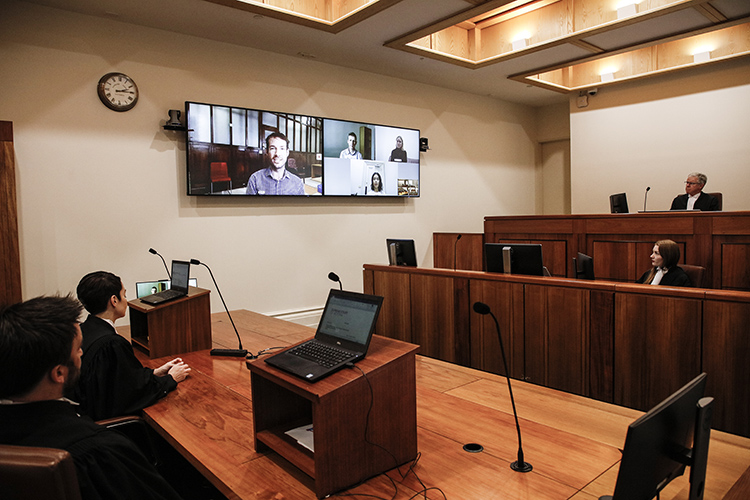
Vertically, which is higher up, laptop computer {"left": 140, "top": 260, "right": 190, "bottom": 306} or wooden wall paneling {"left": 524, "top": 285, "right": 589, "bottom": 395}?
laptop computer {"left": 140, "top": 260, "right": 190, "bottom": 306}

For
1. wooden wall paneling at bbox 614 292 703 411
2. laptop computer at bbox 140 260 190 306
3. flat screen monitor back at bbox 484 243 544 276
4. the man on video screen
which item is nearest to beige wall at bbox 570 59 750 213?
flat screen monitor back at bbox 484 243 544 276

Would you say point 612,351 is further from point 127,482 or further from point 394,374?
point 127,482

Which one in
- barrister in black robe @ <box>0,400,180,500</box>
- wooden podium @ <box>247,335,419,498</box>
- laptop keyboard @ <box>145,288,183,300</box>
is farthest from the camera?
laptop keyboard @ <box>145,288,183,300</box>

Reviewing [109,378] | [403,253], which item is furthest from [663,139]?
[109,378]

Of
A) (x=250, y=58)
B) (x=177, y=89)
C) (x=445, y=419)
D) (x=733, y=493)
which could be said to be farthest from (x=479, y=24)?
(x=733, y=493)

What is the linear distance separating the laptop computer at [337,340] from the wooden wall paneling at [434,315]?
2.24 metres

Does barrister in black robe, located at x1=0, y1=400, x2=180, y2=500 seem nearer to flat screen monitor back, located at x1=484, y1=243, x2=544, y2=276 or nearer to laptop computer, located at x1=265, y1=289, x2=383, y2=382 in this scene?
laptop computer, located at x1=265, y1=289, x2=383, y2=382

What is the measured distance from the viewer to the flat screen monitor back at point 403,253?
182 inches

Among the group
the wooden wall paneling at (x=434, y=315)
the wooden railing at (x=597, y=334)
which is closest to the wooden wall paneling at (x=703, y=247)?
the wooden railing at (x=597, y=334)

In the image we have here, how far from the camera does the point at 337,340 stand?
1636 mm

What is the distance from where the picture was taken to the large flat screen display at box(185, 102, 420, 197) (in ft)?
15.9

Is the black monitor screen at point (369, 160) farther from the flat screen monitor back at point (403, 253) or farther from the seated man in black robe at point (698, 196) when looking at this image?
the seated man in black robe at point (698, 196)

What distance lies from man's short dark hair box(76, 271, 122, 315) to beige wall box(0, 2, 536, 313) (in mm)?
2335

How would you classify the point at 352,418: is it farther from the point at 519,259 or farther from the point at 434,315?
the point at 434,315
